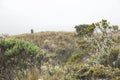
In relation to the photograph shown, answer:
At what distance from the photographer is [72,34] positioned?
1698 inches

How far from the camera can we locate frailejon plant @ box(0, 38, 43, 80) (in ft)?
51.0

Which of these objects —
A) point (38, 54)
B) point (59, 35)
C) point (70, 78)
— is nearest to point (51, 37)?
point (59, 35)

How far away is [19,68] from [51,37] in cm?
2529

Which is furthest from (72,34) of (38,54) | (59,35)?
(38,54)

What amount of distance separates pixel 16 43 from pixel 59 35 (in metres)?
26.1

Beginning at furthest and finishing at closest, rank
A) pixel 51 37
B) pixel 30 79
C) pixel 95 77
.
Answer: pixel 51 37 → pixel 30 79 → pixel 95 77

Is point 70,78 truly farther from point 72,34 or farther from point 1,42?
point 72,34

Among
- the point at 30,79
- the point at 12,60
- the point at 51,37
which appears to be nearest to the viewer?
the point at 30,79

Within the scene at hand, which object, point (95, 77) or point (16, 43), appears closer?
point (95, 77)

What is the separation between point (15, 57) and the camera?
15.6 metres

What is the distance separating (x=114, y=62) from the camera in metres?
14.0

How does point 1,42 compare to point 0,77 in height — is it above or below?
above

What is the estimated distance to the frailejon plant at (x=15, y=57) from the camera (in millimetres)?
15539

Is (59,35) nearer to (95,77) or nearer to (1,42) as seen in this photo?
(1,42)
